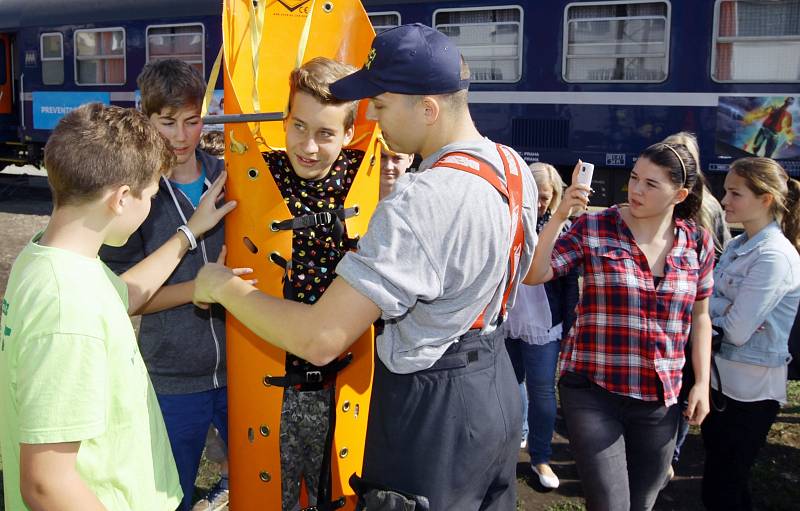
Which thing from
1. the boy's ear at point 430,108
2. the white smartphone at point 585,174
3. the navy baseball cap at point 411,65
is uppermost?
the navy baseball cap at point 411,65

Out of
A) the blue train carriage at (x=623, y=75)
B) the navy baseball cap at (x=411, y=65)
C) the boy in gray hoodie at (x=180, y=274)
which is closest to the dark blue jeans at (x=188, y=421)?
the boy in gray hoodie at (x=180, y=274)

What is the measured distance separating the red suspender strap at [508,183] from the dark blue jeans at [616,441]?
90 cm

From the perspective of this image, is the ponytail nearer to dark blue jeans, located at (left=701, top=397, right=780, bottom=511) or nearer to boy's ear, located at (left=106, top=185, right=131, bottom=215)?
dark blue jeans, located at (left=701, top=397, right=780, bottom=511)

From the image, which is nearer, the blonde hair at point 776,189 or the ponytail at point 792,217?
the blonde hair at point 776,189

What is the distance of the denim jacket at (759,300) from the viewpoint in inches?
117

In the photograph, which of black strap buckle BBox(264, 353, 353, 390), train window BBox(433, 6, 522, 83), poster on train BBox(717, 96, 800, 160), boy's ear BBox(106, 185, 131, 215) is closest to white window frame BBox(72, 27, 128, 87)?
train window BBox(433, 6, 522, 83)

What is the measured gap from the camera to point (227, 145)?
1.97 metres

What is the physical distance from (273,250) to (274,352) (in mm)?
285

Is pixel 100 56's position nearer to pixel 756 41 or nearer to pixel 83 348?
pixel 756 41

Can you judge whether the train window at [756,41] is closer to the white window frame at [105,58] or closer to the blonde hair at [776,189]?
the blonde hair at [776,189]

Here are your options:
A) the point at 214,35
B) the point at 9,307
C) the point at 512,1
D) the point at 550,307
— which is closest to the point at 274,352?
the point at 9,307

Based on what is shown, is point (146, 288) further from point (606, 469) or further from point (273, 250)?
point (606, 469)

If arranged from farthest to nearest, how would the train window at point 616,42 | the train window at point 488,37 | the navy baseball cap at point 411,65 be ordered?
1. the train window at point 488,37
2. the train window at point 616,42
3. the navy baseball cap at point 411,65

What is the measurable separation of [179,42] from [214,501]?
895 cm
